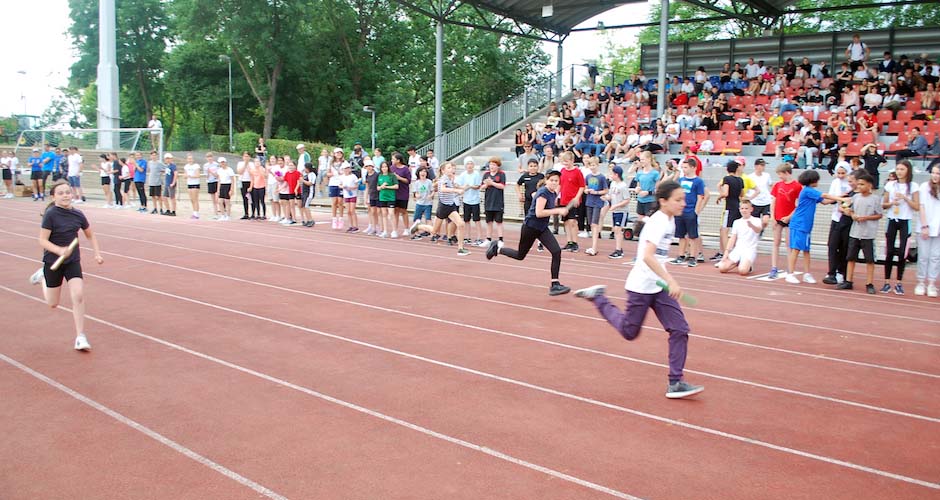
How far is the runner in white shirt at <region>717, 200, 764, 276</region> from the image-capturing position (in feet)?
42.2

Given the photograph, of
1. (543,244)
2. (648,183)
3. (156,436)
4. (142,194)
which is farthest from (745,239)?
(142,194)

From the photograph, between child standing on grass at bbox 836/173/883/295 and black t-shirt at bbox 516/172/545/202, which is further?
black t-shirt at bbox 516/172/545/202

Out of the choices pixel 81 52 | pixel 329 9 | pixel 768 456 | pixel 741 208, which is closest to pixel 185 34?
pixel 329 9

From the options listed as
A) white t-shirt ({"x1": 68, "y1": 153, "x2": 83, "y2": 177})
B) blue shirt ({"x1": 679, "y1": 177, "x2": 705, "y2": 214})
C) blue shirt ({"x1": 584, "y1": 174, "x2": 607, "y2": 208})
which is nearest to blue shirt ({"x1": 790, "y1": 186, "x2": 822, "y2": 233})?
blue shirt ({"x1": 679, "y1": 177, "x2": 705, "y2": 214})


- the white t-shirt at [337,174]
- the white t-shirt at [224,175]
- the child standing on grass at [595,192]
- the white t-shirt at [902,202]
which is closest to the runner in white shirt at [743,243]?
the white t-shirt at [902,202]

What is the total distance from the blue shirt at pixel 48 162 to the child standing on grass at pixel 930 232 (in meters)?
26.3

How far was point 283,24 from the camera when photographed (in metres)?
44.8

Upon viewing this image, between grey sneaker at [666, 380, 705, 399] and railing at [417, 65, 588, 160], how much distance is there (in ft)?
81.0

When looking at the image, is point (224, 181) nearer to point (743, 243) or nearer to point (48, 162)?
point (48, 162)

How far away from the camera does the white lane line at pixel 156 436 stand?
14.9ft

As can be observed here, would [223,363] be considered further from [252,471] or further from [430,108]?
[430,108]

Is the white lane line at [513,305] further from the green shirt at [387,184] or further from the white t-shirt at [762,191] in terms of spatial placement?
the white t-shirt at [762,191]

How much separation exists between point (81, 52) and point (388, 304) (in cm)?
6158

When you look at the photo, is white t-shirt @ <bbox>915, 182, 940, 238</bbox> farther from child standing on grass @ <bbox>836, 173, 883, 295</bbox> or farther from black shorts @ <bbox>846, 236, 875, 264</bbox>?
black shorts @ <bbox>846, 236, 875, 264</bbox>
